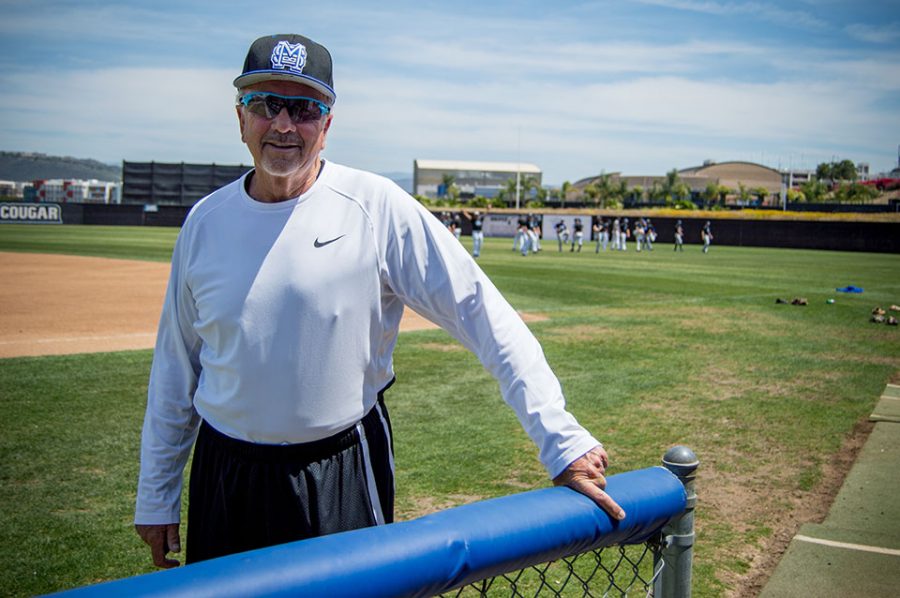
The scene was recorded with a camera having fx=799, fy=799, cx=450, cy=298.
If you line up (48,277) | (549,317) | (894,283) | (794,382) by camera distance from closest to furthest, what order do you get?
(794,382) < (549,317) < (48,277) < (894,283)

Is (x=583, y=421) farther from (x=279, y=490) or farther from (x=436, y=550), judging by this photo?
(x=436, y=550)

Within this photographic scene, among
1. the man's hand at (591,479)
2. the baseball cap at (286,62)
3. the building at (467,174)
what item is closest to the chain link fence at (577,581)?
the man's hand at (591,479)

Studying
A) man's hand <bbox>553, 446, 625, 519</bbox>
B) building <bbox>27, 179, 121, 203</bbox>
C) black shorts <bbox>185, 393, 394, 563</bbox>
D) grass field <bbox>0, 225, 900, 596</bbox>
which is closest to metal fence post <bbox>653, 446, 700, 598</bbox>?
man's hand <bbox>553, 446, 625, 519</bbox>

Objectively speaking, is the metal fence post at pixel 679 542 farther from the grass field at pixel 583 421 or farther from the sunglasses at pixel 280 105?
the grass field at pixel 583 421

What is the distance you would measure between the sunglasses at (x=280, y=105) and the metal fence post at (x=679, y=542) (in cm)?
149

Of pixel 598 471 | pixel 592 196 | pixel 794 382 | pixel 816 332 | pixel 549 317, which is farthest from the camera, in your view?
pixel 592 196

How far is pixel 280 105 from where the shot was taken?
2.47 meters

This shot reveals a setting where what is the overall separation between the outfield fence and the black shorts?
2.25 ft

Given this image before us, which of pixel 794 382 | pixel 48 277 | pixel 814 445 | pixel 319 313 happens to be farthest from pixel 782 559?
pixel 48 277

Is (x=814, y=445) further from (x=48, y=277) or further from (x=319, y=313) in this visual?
(x=48, y=277)

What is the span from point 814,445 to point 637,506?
17.5 feet

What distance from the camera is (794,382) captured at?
9.21m

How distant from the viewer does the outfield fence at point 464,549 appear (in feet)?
4.84

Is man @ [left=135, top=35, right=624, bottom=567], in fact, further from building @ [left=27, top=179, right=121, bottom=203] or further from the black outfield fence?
building @ [left=27, top=179, right=121, bottom=203]
